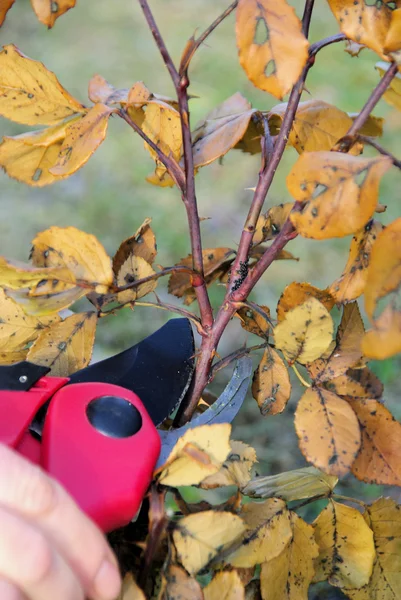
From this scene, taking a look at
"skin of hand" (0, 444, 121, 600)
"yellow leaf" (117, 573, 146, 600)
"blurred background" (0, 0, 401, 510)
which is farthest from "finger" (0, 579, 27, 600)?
"blurred background" (0, 0, 401, 510)

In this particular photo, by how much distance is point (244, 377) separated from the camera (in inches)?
27.0

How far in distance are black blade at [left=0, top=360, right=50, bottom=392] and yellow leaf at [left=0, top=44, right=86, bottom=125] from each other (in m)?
0.23

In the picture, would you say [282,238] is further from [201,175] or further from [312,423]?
[201,175]

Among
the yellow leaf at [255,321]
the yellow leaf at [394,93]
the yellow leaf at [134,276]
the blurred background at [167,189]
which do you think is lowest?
the blurred background at [167,189]

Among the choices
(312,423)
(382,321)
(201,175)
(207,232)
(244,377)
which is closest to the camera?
(382,321)

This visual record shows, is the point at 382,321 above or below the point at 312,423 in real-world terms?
above

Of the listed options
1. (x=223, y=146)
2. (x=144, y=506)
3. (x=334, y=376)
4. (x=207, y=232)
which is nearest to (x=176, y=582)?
(x=144, y=506)

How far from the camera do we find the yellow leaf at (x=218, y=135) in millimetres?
597

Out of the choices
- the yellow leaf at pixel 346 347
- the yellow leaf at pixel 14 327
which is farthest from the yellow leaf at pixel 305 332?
the yellow leaf at pixel 14 327

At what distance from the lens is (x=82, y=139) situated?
0.56m

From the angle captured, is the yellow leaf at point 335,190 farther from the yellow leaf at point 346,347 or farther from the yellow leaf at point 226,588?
the yellow leaf at point 226,588

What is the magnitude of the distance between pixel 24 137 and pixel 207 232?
4.15 ft

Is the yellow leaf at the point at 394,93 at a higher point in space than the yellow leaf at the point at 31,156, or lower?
higher

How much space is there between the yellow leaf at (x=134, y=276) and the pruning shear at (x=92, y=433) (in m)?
0.09
